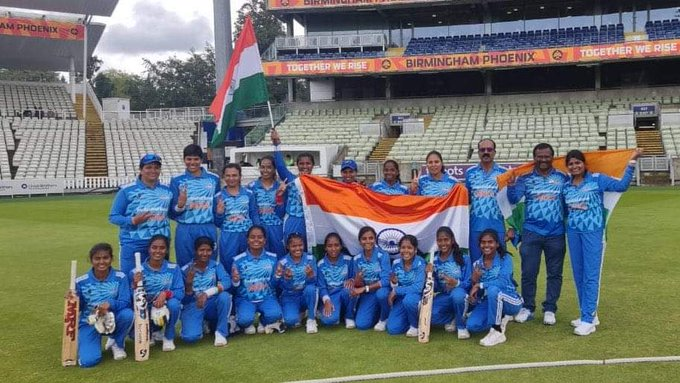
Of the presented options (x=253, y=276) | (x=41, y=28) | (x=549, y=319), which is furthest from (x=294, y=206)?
(x=41, y=28)

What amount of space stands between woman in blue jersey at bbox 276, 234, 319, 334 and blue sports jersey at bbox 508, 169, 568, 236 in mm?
2299

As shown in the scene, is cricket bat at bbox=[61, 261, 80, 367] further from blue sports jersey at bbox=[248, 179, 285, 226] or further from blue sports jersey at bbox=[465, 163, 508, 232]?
blue sports jersey at bbox=[465, 163, 508, 232]

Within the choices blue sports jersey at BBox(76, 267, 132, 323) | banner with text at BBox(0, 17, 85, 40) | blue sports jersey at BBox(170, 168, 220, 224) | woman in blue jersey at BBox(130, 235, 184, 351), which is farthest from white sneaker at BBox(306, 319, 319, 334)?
banner with text at BBox(0, 17, 85, 40)

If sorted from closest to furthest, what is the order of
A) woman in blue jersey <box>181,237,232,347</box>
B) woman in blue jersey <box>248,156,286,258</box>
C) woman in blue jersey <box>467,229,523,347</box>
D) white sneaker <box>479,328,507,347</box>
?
white sneaker <box>479,328,507,347</box> < woman in blue jersey <box>467,229,523,347</box> < woman in blue jersey <box>181,237,232,347</box> < woman in blue jersey <box>248,156,286,258</box>

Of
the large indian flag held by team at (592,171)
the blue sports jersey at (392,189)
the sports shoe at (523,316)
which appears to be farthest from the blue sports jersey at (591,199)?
the blue sports jersey at (392,189)

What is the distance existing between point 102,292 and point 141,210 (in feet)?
2.88

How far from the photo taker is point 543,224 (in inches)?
240

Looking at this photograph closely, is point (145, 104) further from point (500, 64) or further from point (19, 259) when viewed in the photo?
point (19, 259)

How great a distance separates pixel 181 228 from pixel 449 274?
9.12ft

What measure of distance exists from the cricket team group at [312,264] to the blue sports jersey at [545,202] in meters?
0.01

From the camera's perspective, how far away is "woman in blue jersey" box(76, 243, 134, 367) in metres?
5.29

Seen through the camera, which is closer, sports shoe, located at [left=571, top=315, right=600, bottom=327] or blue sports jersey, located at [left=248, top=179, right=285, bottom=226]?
sports shoe, located at [left=571, top=315, right=600, bottom=327]

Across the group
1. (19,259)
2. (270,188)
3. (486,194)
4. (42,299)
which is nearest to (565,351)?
(486,194)

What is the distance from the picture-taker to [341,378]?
457 centimetres
